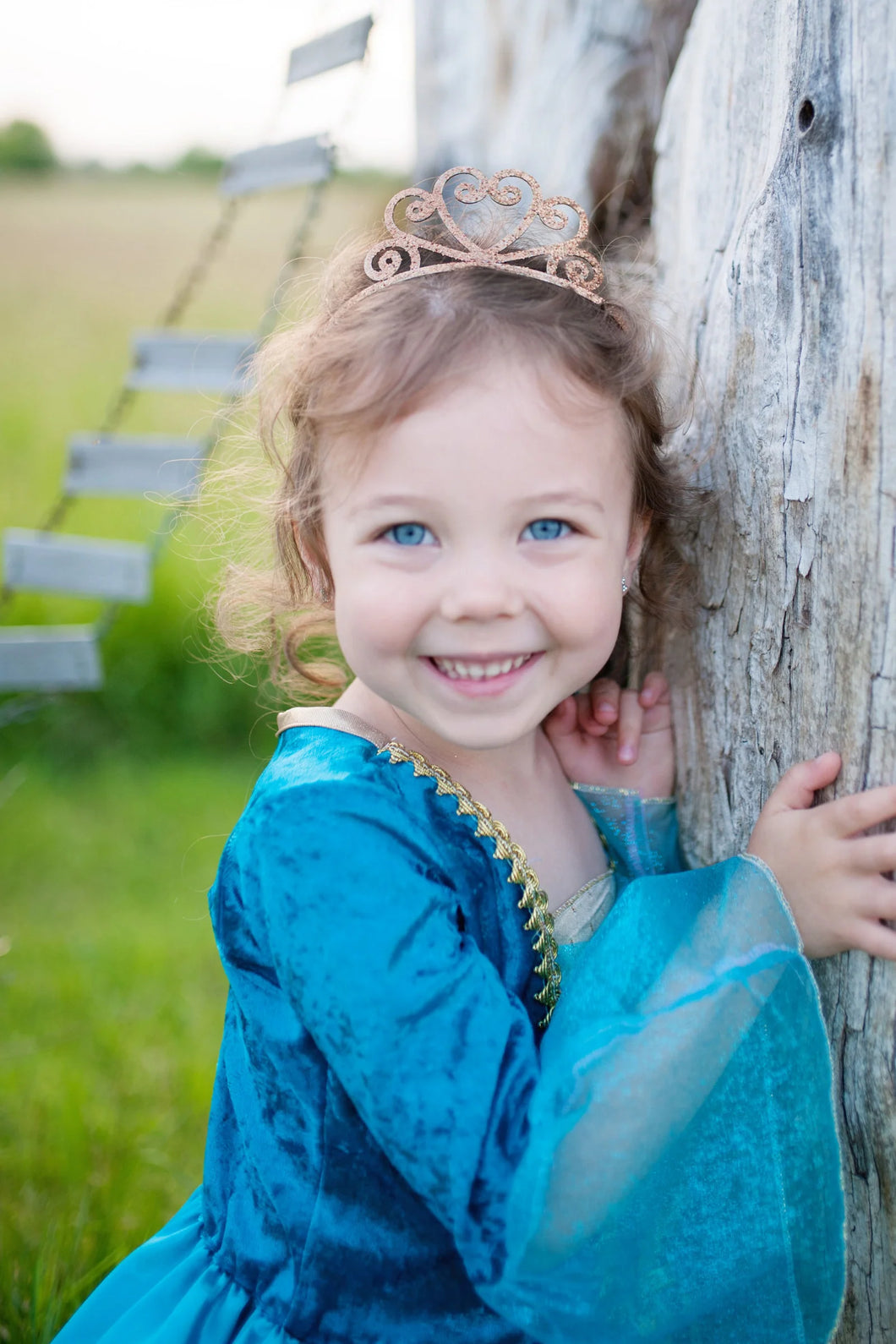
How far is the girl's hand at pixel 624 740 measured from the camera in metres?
1.68

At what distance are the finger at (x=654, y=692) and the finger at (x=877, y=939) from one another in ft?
1.91

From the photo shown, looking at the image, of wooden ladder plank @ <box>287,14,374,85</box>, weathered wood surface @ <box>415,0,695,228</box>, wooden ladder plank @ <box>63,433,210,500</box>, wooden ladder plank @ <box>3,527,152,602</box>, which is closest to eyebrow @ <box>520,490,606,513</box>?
weathered wood surface @ <box>415,0,695,228</box>

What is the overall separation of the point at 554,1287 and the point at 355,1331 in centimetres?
31

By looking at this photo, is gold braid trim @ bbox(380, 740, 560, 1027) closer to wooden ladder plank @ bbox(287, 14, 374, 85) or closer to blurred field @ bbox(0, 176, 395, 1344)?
blurred field @ bbox(0, 176, 395, 1344)

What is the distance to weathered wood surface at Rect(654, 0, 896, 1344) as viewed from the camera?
1146mm

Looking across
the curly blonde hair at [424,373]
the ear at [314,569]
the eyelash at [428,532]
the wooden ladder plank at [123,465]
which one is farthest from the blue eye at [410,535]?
the wooden ladder plank at [123,465]

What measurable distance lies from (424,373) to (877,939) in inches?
29.4

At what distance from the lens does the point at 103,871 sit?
166 inches

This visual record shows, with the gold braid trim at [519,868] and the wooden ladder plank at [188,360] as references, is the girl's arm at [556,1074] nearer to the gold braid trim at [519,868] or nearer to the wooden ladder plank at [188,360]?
the gold braid trim at [519,868]

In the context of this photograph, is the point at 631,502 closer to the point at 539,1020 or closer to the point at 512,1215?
the point at 539,1020

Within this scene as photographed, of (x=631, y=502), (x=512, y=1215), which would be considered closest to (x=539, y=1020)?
(x=512, y=1215)

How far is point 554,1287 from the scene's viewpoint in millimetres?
1090

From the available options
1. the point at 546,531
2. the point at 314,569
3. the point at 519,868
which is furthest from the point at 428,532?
the point at 519,868

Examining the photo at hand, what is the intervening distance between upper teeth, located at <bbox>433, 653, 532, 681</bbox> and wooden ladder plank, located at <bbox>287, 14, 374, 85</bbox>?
5.97ft
